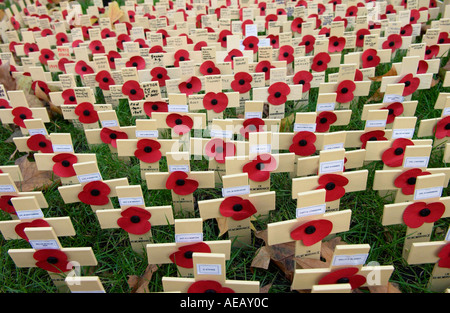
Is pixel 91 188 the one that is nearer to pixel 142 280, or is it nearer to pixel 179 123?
pixel 142 280

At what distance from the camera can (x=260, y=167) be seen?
5.11ft

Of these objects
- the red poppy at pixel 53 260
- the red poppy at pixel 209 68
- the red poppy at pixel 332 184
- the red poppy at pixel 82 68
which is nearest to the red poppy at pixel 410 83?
the red poppy at pixel 332 184

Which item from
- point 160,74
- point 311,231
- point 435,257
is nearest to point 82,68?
point 160,74

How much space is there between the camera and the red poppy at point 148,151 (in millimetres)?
1774

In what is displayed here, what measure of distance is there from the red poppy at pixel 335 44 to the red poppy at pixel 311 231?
1.85m

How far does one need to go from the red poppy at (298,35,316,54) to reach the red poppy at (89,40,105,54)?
5.22ft

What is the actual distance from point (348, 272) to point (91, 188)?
1.05 metres

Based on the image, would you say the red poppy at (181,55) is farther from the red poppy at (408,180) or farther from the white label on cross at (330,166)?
the red poppy at (408,180)

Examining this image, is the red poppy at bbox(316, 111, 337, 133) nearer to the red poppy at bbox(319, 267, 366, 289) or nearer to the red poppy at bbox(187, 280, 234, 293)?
the red poppy at bbox(319, 267, 366, 289)

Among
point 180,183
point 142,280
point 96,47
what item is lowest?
point 142,280

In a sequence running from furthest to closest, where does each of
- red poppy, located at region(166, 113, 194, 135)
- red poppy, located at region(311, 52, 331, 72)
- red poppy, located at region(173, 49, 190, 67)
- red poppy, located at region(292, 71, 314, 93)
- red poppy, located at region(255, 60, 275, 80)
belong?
red poppy, located at region(173, 49, 190, 67) → red poppy, located at region(311, 52, 331, 72) → red poppy, located at region(255, 60, 275, 80) → red poppy, located at region(292, 71, 314, 93) → red poppy, located at region(166, 113, 194, 135)

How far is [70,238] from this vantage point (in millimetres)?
1630

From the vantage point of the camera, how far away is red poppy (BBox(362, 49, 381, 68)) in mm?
2518

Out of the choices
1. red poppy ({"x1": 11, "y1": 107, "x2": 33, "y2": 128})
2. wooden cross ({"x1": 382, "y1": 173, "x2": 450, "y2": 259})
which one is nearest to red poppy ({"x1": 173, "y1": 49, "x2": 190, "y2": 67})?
red poppy ({"x1": 11, "y1": 107, "x2": 33, "y2": 128})
